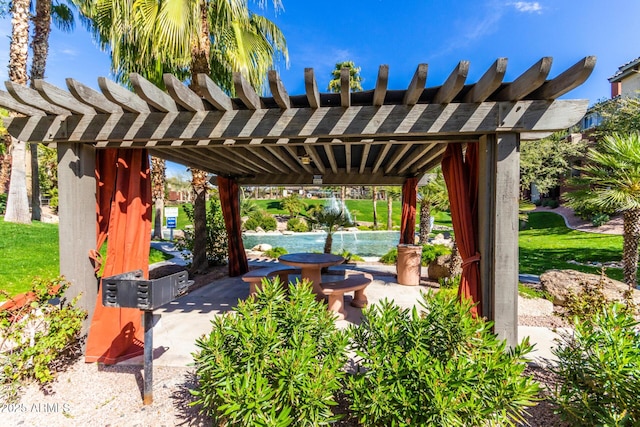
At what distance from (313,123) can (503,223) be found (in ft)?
6.77

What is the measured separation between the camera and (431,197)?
24.6 feet

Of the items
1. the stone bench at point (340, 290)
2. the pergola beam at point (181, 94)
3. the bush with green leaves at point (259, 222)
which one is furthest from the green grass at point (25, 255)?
the bush with green leaves at point (259, 222)

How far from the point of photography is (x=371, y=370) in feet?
6.45

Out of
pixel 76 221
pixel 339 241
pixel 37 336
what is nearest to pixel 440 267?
pixel 76 221

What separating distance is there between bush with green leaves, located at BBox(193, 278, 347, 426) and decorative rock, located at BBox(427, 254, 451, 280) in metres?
5.10

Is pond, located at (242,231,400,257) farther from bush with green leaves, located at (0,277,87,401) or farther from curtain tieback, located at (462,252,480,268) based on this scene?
bush with green leaves, located at (0,277,87,401)

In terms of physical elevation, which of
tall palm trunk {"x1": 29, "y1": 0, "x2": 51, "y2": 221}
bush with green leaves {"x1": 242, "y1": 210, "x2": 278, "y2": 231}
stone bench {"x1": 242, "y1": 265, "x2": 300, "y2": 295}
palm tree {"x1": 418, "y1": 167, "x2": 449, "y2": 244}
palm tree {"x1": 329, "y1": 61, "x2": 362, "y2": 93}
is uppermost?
palm tree {"x1": 329, "y1": 61, "x2": 362, "y2": 93}

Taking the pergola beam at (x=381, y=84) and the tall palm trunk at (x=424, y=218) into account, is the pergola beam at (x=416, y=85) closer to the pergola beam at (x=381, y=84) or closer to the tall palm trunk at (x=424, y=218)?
the pergola beam at (x=381, y=84)

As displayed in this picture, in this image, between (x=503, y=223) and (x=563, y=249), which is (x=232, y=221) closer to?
(x=503, y=223)

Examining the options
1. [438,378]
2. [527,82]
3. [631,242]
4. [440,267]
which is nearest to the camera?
[438,378]

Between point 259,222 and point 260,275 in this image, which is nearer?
point 260,275

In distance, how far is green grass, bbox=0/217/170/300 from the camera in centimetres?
584

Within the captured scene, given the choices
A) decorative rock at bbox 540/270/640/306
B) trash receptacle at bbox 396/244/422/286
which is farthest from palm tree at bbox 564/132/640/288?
trash receptacle at bbox 396/244/422/286

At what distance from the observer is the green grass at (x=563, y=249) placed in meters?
8.69
